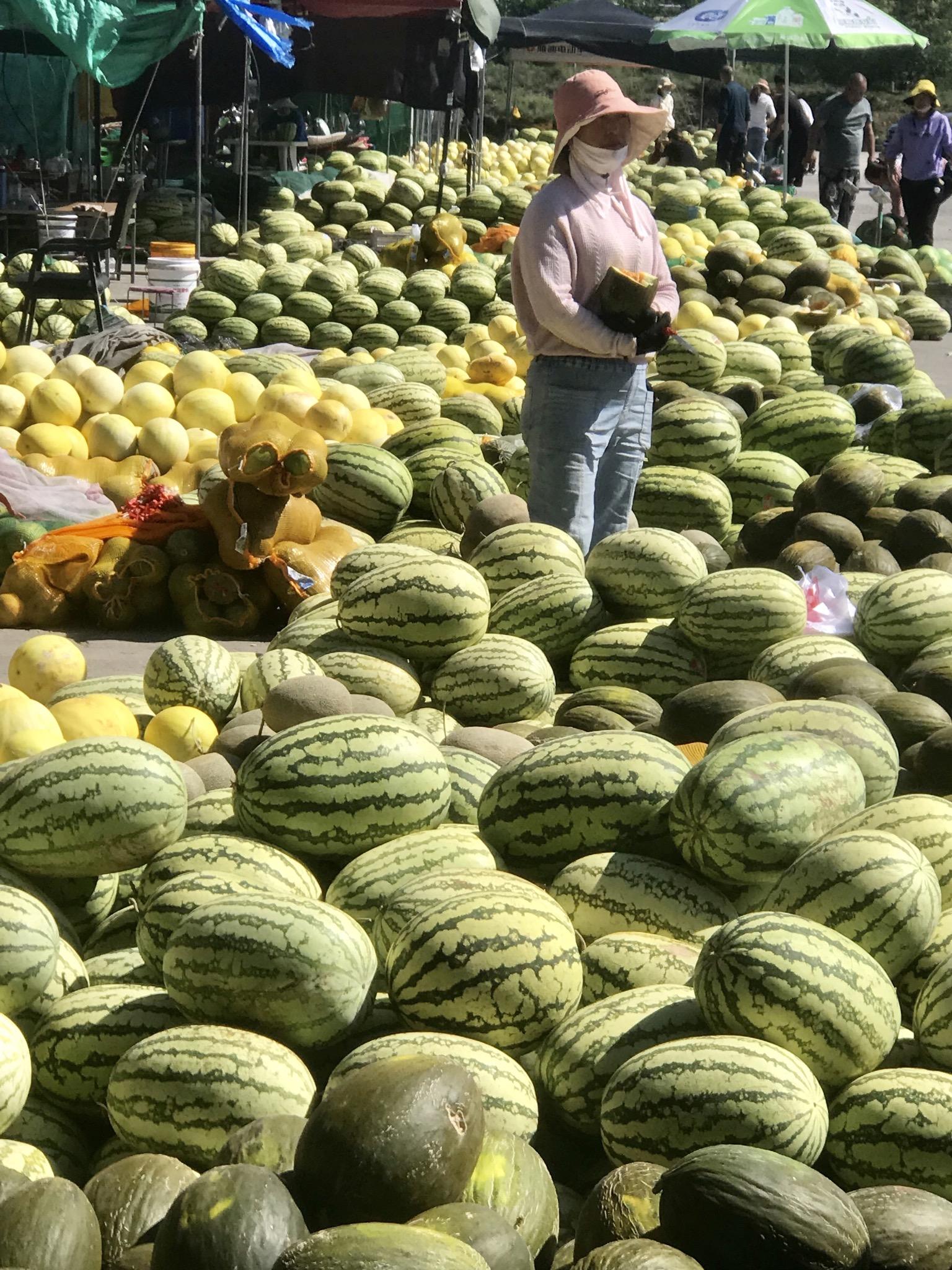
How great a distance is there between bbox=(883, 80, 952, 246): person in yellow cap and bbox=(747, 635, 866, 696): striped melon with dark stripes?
14.6 metres

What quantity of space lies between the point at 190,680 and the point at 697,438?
3.02 meters

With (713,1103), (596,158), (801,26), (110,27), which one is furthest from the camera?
(801,26)

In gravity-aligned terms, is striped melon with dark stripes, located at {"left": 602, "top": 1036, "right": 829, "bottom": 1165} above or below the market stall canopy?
below

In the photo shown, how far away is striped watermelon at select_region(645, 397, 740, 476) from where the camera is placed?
20.6ft

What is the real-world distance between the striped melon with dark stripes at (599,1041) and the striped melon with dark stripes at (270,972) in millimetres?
346

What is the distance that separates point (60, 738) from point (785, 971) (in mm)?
2168

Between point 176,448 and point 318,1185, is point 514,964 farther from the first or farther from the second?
point 176,448

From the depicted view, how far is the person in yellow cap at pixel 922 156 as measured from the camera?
17438mm

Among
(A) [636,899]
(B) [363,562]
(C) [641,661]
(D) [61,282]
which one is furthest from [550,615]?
(D) [61,282]

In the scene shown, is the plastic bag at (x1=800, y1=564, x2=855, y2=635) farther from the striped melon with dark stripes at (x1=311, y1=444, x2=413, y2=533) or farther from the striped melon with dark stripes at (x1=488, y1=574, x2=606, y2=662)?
the striped melon with dark stripes at (x1=311, y1=444, x2=413, y2=533)

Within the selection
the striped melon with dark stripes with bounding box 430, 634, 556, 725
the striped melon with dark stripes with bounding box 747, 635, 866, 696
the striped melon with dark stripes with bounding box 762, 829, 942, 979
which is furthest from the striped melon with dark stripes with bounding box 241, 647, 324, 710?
the striped melon with dark stripes with bounding box 762, 829, 942, 979

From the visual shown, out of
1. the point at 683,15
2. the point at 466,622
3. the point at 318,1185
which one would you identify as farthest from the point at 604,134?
the point at 683,15

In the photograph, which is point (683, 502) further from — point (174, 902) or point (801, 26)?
point (801, 26)

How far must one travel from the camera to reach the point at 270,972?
2.31m
